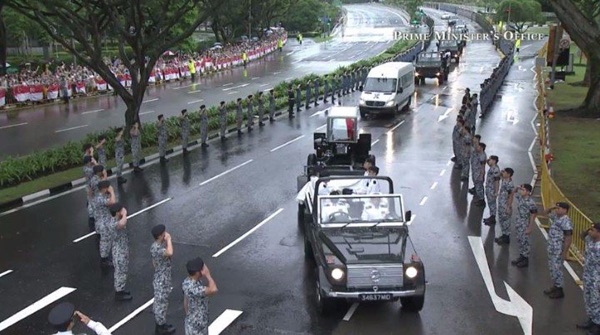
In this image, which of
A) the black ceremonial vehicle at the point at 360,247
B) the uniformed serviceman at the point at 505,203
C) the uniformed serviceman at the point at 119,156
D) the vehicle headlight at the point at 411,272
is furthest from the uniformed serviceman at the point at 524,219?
the uniformed serviceman at the point at 119,156

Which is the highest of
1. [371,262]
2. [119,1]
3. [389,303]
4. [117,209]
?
[119,1]

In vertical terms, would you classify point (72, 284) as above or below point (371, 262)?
below

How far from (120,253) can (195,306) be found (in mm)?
2932

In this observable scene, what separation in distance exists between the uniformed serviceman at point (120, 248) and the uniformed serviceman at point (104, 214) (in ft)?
2.19

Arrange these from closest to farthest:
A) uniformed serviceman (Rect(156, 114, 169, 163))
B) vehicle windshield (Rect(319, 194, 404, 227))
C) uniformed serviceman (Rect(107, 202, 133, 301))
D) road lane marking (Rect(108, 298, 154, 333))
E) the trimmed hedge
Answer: road lane marking (Rect(108, 298, 154, 333)) < uniformed serviceman (Rect(107, 202, 133, 301)) < vehicle windshield (Rect(319, 194, 404, 227)) < the trimmed hedge < uniformed serviceman (Rect(156, 114, 169, 163))

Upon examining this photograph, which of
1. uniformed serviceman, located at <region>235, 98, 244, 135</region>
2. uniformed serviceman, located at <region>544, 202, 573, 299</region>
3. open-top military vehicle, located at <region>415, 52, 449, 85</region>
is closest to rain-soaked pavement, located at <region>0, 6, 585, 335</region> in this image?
uniformed serviceman, located at <region>544, 202, 573, 299</region>

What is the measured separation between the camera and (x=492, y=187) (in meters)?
15.5

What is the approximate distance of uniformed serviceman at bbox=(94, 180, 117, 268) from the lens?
1223cm

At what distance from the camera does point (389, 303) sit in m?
11.2

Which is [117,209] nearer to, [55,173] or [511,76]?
[55,173]

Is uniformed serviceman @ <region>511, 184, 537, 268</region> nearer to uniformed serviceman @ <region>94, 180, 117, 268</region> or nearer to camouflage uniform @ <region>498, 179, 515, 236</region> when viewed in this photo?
camouflage uniform @ <region>498, 179, 515, 236</region>

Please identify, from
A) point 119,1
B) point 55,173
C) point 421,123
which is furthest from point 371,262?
point 421,123

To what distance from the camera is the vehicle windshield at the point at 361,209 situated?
37.8 ft

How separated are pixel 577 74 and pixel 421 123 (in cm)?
2638
